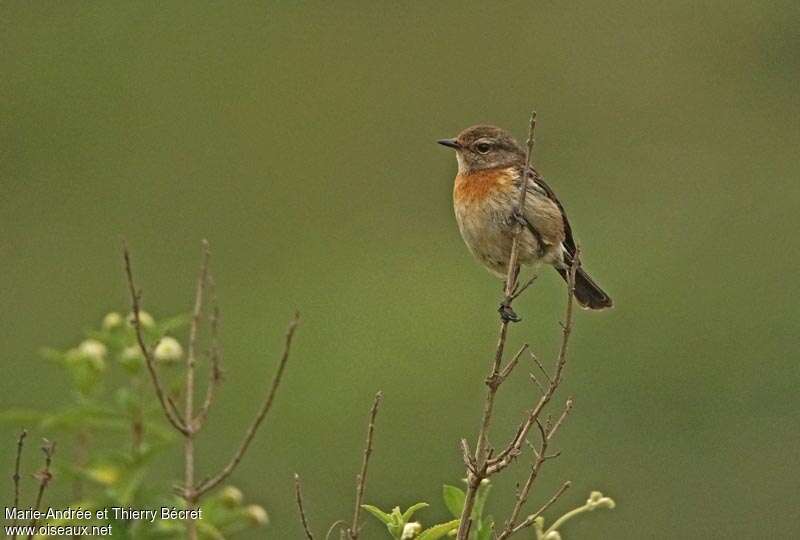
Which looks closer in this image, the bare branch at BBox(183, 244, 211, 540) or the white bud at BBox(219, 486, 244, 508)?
the bare branch at BBox(183, 244, 211, 540)

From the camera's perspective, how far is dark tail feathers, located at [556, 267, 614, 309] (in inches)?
319

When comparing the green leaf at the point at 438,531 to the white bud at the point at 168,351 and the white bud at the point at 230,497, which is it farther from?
the white bud at the point at 168,351

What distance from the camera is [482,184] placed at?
25.6 feet

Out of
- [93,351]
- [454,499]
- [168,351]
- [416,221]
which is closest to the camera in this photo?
[454,499]

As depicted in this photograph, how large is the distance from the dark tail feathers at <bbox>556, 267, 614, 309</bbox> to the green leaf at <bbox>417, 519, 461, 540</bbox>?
3266 mm

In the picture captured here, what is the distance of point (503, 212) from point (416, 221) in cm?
1199

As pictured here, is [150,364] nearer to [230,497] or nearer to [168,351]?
[230,497]

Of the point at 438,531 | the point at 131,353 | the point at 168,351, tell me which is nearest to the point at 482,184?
the point at 168,351

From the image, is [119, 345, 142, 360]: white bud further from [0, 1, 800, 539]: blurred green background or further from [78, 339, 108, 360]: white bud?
[0, 1, 800, 539]: blurred green background

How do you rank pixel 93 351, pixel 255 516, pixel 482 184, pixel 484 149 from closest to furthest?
pixel 255 516
pixel 93 351
pixel 482 184
pixel 484 149

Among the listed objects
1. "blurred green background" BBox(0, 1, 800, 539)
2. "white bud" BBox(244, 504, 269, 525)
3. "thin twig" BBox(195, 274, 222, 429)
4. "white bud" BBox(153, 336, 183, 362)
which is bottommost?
"white bud" BBox(244, 504, 269, 525)

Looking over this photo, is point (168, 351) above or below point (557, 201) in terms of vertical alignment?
below

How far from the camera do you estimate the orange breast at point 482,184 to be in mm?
7734

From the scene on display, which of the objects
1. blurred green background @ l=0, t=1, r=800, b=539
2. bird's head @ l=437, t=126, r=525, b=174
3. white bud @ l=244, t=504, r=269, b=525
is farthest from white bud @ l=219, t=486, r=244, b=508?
blurred green background @ l=0, t=1, r=800, b=539
